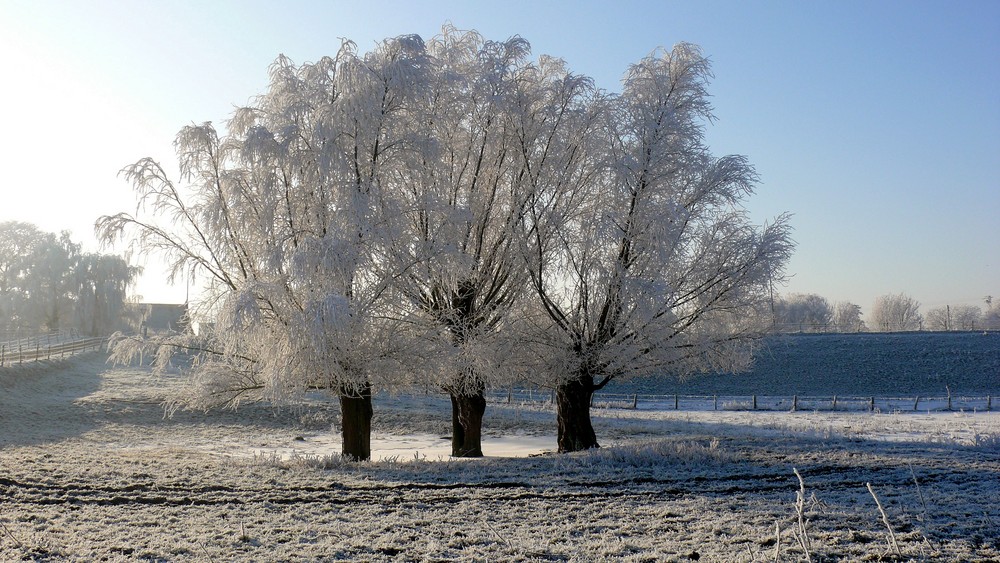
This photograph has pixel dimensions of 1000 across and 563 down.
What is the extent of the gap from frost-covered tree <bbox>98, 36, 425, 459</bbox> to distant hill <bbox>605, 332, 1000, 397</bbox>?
36.7 m

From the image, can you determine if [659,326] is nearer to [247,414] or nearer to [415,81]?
[415,81]

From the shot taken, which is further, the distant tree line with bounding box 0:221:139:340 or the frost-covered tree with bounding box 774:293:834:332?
the frost-covered tree with bounding box 774:293:834:332

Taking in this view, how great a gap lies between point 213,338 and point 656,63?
10882 millimetres

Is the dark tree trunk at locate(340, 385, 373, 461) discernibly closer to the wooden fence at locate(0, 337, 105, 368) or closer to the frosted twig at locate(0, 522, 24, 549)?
the frosted twig at locate(0, 522, 24, 549)

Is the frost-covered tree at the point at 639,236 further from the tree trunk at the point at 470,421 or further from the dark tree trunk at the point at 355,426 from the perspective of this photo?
the dark tree trunk at the point at 355,426

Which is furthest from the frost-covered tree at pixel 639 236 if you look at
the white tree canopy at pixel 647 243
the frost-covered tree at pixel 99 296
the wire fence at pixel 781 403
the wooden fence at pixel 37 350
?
the frost-covered tree at pixel 99 296

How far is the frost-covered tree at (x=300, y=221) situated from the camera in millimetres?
12188

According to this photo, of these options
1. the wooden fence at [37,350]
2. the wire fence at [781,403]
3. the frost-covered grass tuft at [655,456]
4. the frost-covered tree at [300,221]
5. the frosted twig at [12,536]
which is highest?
the frost-covered tree at [300,221]

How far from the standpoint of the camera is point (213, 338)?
14.1 metres

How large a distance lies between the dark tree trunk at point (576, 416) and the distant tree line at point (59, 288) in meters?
54.6

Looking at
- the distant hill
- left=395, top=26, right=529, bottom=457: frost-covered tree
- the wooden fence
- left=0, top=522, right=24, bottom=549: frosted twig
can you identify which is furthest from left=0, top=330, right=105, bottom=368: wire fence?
the distant hill

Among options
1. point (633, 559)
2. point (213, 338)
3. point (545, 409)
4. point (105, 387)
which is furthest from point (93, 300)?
point (633, 559)

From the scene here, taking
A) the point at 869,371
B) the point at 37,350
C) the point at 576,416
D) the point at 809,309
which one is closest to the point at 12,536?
the point at 576,416

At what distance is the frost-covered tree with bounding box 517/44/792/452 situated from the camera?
1480 cm
